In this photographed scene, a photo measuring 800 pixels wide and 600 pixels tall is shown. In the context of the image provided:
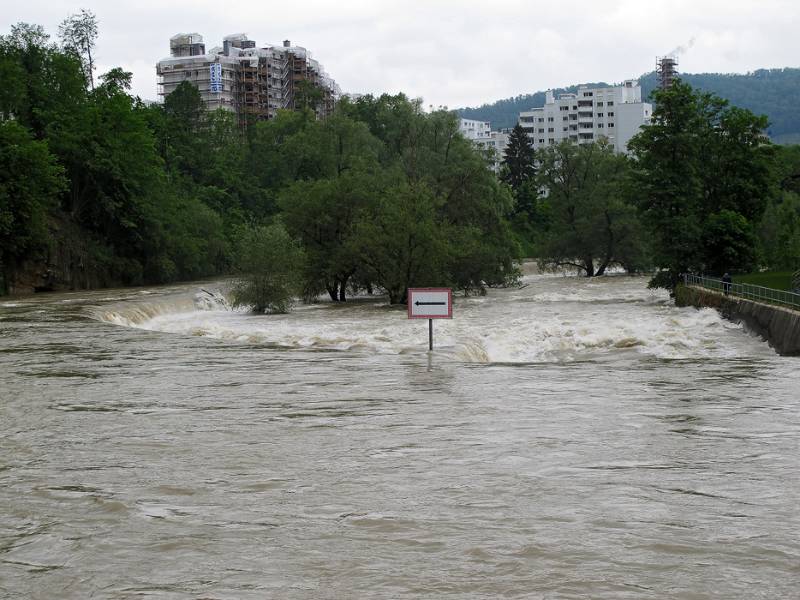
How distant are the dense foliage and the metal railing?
1214 cm

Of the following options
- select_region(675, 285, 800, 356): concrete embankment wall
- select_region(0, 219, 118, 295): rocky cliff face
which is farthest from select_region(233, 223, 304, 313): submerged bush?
select_region(0, 219, 118, 295): rocky cliff face

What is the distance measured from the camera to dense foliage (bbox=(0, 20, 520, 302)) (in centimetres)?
4834

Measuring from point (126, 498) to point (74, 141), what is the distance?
5985 cm

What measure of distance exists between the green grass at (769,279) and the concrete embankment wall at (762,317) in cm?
306

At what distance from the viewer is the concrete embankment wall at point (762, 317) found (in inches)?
1091

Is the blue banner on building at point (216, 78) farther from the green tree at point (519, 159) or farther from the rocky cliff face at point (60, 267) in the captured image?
the rocky cliff face at point (60, 267)

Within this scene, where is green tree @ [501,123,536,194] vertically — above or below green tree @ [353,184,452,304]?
above

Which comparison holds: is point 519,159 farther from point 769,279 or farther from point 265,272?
A: point 265,272

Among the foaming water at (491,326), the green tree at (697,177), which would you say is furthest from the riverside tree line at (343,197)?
the foaming water at (491,326)

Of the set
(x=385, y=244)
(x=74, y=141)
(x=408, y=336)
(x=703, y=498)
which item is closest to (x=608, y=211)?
(x=385, y=244)

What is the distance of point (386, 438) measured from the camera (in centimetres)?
1312

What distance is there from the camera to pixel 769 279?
45188 millimetres

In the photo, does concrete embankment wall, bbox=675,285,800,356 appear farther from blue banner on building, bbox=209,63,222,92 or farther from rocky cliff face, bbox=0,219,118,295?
blue banner on building, bbox=209,63,222,92

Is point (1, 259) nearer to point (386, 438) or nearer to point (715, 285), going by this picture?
point (715, 285)
